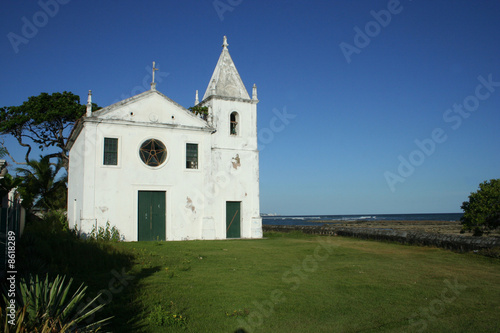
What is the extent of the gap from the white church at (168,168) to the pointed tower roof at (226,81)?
0.24 feet

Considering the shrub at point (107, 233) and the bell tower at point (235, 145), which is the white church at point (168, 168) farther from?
the shrub at point (107, 233)

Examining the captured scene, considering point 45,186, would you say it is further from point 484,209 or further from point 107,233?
point 484,209

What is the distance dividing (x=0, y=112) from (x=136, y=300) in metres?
32.4

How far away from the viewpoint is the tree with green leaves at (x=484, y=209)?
1688cm

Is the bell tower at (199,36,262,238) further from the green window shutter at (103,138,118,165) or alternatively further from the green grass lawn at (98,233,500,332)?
the green grass lawn at (98,233,500,332)

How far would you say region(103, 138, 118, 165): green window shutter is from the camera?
62.7 ft

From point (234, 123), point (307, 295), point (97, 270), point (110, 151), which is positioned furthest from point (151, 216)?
point (307, 295)

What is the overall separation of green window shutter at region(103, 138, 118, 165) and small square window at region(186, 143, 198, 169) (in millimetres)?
3636

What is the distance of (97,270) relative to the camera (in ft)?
29.9

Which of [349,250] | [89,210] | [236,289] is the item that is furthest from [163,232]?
[236,289]

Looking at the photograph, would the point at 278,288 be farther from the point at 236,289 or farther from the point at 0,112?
the point at 0,112

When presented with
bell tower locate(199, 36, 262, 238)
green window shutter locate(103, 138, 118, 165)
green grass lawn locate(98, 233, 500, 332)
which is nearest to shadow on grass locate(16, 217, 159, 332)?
green grass lawn locate(98, 233, 500, 332)

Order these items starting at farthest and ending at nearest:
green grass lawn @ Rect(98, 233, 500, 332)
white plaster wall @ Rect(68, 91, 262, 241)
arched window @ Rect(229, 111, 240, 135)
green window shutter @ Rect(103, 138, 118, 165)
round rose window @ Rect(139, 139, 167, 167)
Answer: arched window @ Rect(229, 111, 240, 135)
round rose window @ Rect(139, 139, 167, 167)
green window shutter @ Rect(103, 138, 118, 165)
white plaster wall @ Rect(68, 91, 262, 241)
green grass lawn @ Rect(98, 233, 500, 332)

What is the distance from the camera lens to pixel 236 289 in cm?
782
